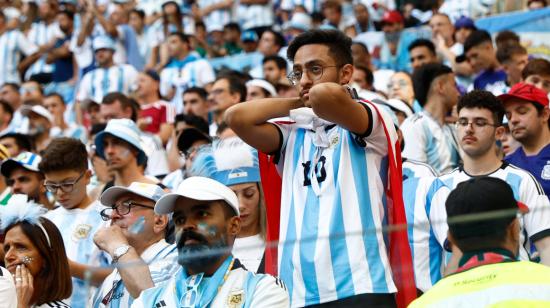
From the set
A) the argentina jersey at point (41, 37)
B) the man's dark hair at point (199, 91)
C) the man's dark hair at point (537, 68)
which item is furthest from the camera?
the argentina jersey at point (41, 37)

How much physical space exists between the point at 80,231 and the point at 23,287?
149cm

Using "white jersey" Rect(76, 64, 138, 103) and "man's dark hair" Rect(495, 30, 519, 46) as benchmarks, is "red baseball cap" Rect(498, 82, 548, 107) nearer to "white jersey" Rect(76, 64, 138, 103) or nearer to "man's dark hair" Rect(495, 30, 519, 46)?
"man's dark hair" Rect(495, 30, 519, 46)

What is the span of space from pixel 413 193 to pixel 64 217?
102 inches

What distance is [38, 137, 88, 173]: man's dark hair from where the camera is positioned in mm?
7660

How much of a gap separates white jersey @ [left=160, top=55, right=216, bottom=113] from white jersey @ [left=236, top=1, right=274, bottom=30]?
128 inches

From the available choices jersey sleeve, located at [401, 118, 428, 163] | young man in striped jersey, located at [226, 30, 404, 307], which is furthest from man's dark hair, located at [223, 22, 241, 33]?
young man in striped jersey, located at [226, 30, 404, 307]

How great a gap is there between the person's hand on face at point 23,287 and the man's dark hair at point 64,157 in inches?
74.6

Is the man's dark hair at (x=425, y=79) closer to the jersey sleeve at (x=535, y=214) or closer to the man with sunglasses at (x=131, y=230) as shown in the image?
the jersey sleeve at (x=535, y=214)

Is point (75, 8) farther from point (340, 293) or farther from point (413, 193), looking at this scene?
point (340, 293)

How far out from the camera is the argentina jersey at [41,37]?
17.9 m

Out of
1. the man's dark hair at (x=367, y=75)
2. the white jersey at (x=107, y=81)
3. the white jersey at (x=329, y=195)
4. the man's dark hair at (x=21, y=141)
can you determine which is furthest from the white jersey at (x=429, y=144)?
the white jersey at (x=107, y=81)

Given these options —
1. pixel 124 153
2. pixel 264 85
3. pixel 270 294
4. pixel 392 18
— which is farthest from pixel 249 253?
pixel 392 18

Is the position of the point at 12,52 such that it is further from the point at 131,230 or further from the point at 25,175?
the point at 131,230

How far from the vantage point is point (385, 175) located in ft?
16.8
